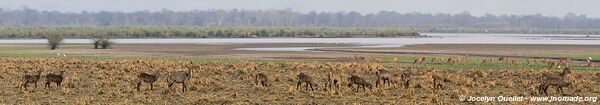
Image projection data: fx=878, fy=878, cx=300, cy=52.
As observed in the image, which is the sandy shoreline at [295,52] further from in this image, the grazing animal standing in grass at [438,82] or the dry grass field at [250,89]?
the grazing animal standing in grass at [438,82]

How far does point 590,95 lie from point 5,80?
1731 cm

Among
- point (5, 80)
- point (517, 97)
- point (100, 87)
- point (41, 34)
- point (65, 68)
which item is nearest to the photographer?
point (517, 97)

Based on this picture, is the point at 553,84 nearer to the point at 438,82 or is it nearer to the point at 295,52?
the point at 438,82

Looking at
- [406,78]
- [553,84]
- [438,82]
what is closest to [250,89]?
[406,78]

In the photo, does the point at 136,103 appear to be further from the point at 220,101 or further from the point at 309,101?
the point at 309,101

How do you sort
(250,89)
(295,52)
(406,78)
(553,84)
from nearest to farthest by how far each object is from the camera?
1. (553,84)
2. (250,89)
3. (406,78)
4. (295,52)

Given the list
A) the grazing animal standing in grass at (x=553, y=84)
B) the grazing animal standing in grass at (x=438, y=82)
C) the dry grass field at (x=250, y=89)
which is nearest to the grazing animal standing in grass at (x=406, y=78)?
the dry grass field at (x=250, y=89)

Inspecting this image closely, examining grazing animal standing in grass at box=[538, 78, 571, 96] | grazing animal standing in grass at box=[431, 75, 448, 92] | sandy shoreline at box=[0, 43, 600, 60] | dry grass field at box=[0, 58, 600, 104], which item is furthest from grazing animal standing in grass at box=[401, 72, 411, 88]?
sandy shoreline at box=[0, 43, 600, 60]

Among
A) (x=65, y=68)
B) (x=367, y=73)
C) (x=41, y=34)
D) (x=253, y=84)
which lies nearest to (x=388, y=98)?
(x=253, y=84)

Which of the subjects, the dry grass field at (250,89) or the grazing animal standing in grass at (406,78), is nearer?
the dry grass field at (250,89)

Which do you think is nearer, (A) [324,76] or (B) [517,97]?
(B) [517,97]

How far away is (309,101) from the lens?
21.0 meters

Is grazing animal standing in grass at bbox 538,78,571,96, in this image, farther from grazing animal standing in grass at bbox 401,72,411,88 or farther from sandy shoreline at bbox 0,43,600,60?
sandy shoreline at bbox 0,43,600,60

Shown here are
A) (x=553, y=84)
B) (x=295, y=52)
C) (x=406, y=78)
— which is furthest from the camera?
(x=295, y=52)
